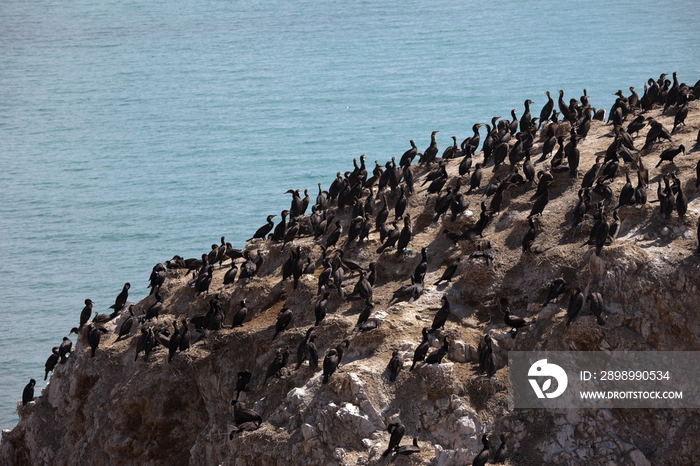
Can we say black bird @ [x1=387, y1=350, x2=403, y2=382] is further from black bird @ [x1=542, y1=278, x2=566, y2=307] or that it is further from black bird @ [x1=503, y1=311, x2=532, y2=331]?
black bird @ [x1=542, y1=278, x2=566, y2=307]

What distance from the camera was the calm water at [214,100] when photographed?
48.9 meters

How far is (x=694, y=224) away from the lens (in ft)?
63.2

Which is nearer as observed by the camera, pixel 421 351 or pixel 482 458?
pixel 482 458

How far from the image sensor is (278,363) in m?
20.4

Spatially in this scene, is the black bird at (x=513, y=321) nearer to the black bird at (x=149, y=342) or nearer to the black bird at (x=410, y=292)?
the black bird at (x=410, y=292)

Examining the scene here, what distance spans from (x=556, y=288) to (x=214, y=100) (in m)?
56.0

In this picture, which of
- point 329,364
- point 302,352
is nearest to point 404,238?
point 302,352

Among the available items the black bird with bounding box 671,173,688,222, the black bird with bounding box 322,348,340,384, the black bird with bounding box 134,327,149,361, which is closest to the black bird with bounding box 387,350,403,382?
the black bird with bounding box 322,348,340,384

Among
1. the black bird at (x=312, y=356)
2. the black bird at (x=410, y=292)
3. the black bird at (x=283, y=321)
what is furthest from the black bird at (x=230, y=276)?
the black bird at (x=410, y=292)

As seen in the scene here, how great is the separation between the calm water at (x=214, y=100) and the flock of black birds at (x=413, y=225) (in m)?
13.8

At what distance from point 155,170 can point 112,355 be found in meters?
37.5

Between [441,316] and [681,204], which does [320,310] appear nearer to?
[441,316]

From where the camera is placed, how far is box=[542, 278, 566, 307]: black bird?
62.3 feet

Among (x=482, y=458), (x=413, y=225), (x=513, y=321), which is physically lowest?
(x=482, y=458)
